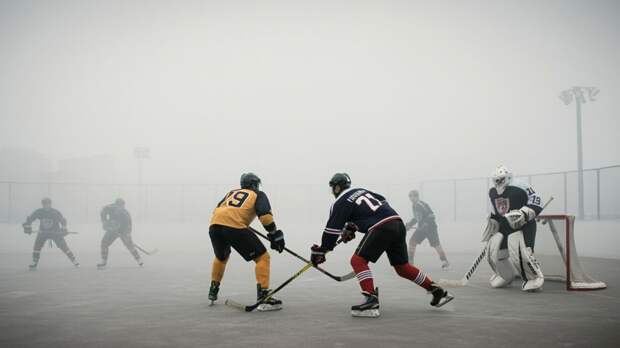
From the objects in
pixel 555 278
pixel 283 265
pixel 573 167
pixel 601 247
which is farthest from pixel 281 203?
pixel 573 167

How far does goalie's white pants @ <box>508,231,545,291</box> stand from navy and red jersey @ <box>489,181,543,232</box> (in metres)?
0.27

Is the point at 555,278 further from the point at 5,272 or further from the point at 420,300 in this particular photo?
the point at 5,272

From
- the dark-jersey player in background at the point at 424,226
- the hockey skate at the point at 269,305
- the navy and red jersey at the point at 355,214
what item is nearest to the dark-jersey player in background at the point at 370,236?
the navy and red jersey at the point at 355,214

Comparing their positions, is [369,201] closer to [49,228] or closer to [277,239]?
[277,239]

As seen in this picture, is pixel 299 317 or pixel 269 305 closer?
pixel 299 317

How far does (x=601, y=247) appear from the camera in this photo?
1380 cm

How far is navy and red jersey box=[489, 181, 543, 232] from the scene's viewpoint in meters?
7.81

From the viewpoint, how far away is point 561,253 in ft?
26.9

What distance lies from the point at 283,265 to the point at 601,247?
26.2 ft

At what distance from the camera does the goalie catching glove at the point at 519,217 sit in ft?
25.0

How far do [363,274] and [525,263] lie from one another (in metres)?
3.05

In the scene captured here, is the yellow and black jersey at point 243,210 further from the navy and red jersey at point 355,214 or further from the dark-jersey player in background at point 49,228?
the dark-jersey player in background at point 49,228

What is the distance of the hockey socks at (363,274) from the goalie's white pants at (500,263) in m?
3.02

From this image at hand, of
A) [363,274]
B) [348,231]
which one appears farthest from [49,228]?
[363,274]
